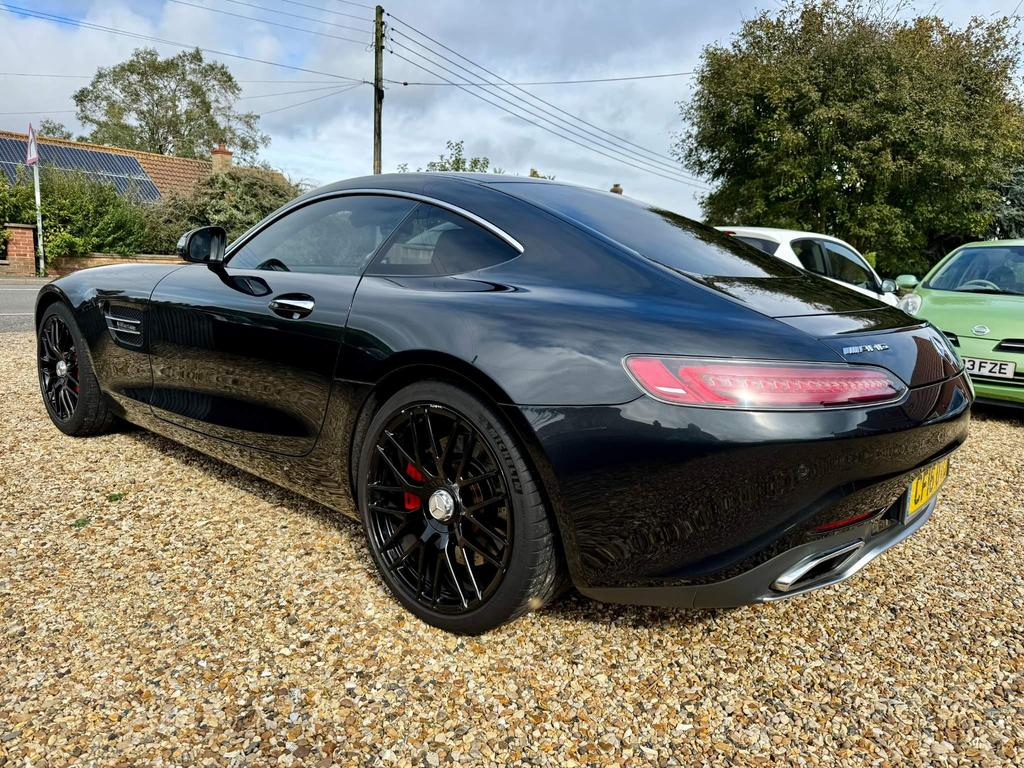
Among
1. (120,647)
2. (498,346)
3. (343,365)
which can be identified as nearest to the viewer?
(498,346)

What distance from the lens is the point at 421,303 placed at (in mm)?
2162

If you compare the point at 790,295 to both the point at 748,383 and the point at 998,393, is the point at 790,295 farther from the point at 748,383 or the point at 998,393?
the point at 998,393

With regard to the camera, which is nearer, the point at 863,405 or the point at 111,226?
the point at 863,405

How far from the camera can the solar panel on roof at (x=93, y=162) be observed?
25328 mm

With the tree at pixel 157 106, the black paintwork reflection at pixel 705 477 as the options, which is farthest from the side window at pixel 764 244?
the tree at pixel 157 106

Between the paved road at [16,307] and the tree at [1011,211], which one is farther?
the tree at [1011,211]

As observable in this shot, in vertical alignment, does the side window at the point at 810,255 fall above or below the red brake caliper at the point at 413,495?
above

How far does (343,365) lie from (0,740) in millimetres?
1253

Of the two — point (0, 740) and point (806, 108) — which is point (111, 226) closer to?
point (806, 108)

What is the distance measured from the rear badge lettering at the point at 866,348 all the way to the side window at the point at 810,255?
4.95 m

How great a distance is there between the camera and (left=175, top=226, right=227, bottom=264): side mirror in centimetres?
289

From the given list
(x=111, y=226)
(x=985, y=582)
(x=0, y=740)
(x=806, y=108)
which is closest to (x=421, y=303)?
(x=0, y=740)

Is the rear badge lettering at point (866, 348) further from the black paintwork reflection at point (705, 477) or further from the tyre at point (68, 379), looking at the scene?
the tyre at point (68, 379)

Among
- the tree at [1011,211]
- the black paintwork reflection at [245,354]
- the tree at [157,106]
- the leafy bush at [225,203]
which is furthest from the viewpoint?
the tree at [157,106]
